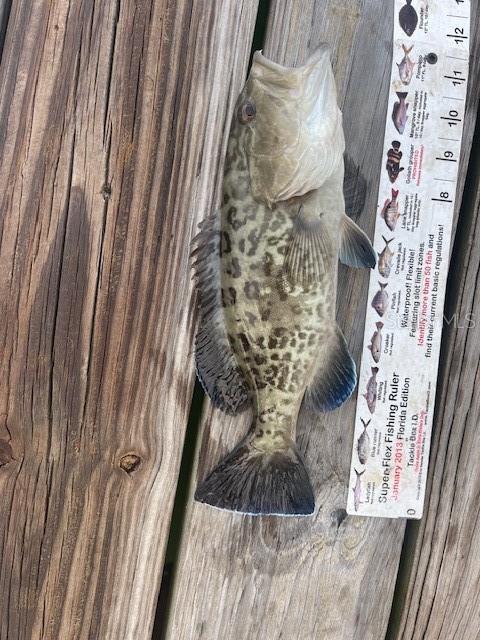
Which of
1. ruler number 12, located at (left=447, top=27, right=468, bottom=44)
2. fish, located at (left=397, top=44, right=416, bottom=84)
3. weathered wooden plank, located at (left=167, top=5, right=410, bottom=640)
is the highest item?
ruler number 12, located at (left=447, top=27, right=468, bottom=44)

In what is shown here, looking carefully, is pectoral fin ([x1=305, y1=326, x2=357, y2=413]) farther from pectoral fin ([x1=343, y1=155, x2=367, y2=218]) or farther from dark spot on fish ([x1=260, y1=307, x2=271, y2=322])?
pectoral fin ([x1=343, y1=155, x2=367, y2=218])

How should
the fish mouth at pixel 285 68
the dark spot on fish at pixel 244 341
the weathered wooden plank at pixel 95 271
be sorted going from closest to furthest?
the fish mouth at pixel 285 68 → the dark spot on fish at pixel 244 341 → the weathered wooden plank at pixel 95 271

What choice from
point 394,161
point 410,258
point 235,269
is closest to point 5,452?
point 235,269

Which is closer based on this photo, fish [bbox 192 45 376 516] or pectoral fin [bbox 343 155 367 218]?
fish [bbox 192 45 376 516]

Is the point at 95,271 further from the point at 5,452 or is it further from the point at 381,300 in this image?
the point at 381,300

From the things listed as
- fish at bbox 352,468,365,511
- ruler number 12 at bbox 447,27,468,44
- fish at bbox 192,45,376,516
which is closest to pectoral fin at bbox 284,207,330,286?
fish at bbox 192,45,376,516

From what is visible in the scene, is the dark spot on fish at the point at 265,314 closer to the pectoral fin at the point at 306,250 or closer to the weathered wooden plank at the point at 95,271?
the pectoral fin at the point at 306,250

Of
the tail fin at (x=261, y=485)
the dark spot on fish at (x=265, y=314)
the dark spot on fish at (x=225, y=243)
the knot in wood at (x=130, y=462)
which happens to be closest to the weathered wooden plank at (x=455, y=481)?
the tail fin at (x=261, y=485)
